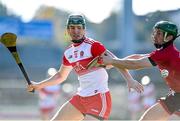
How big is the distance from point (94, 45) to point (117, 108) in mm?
10945

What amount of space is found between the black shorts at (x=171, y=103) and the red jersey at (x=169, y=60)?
176 mm

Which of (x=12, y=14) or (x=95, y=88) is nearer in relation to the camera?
(x=95, y=88)

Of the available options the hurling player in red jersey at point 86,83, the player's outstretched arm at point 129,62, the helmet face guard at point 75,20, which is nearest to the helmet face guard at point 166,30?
the player's outstretched arm at point 129,62

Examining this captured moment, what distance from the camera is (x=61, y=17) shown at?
27.3m

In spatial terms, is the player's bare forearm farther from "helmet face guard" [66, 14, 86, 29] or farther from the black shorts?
"helmet face guard" [66, 14, 86, 29]

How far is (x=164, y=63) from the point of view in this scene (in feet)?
25.0

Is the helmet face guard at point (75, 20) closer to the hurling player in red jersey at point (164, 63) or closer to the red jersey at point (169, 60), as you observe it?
the hurling player in red jersey at point (164, 63)

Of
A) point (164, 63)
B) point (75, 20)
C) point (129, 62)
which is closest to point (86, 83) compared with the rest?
point (129, 62)

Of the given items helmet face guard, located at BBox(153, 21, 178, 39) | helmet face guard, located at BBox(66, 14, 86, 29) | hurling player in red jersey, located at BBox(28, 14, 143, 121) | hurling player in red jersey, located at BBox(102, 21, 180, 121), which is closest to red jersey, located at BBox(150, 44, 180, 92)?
hurling player in red jersey, located at BBox(102, 21, 180, 121)

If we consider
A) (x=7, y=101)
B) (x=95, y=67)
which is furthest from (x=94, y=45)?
(x=7, y=101)

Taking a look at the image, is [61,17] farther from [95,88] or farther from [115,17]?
[95,88]

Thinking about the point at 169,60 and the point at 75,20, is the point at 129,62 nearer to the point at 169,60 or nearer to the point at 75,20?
the point at 169,60

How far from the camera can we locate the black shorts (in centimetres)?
779

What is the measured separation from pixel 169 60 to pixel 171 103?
19.3 inches
